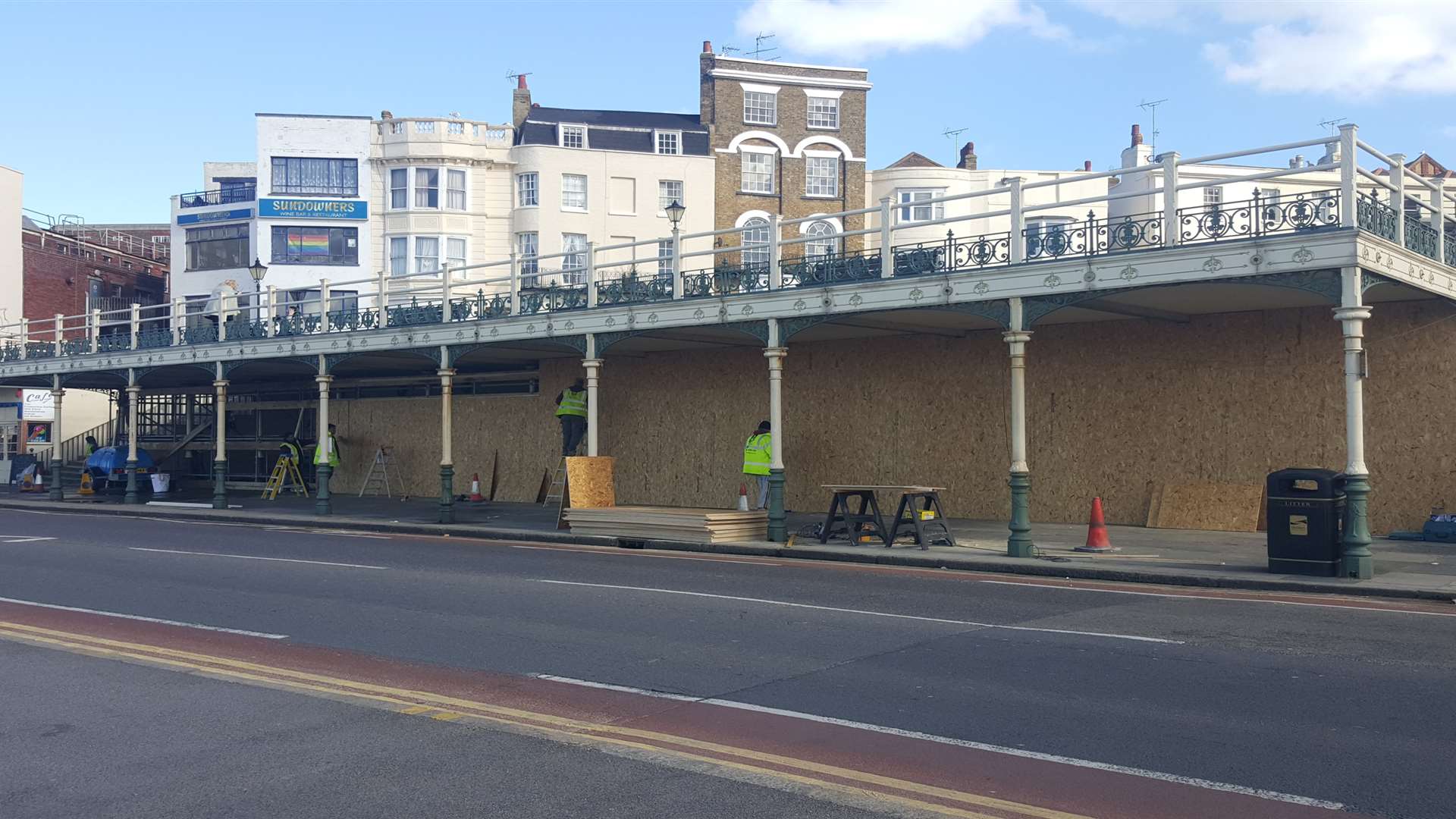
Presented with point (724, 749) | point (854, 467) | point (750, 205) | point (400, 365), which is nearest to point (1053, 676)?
point (724, 749)

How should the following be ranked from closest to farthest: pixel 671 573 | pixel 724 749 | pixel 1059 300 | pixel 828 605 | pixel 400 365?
pixel 724 749 → pixel 828 605 → pixel 671 573 → pixel 1059 300 → pixel 400 365

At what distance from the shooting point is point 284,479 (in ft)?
110

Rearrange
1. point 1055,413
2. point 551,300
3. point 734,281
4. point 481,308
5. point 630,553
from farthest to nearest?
point 481,308
point 551,300
point 1055,413
point 734,281
point 630,553

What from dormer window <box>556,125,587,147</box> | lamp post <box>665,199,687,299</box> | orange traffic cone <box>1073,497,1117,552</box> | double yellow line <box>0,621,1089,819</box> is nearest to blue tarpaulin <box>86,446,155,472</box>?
dormer window <box>556,125,587,147</box>

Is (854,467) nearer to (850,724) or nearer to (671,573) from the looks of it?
(671,573)

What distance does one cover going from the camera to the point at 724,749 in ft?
21.3

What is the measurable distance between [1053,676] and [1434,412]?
38.2 feet

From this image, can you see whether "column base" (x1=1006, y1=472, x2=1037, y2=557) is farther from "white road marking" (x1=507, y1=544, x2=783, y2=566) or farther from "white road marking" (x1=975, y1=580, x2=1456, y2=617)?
"white road marking" (x1=507, y1=544, x2=783, y2=566)

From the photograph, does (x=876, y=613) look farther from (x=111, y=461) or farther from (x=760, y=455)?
(x=111, y=461)

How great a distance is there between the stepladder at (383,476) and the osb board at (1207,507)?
19.0 meters

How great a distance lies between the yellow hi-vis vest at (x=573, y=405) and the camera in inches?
961

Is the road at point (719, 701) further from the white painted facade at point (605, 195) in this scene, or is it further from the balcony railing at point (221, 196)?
the balcony railing at point (221, 196)

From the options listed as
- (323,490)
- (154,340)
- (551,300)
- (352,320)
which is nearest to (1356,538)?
(551,300)

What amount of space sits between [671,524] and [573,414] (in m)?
6.26
